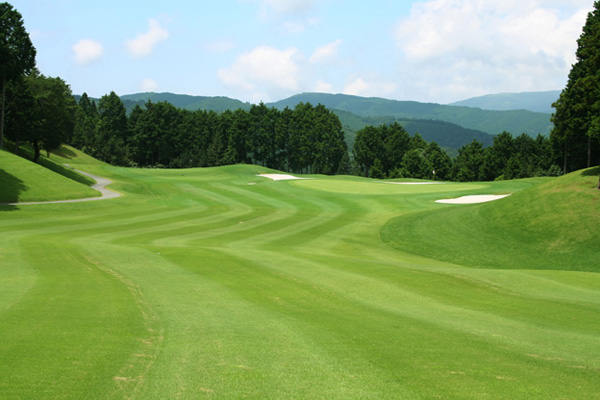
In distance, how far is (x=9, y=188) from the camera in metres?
42.6

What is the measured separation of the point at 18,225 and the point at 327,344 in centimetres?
2805

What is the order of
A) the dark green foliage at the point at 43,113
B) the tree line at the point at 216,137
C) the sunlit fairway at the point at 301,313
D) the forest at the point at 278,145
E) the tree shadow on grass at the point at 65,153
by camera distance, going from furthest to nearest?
the tree line at the point at 216,137
the forest at the point at 278,145
the tree shadow on grass at the point at 65,153
the dark green foliage at the point at 43,113
the sunlit fairway at the point at 301,313

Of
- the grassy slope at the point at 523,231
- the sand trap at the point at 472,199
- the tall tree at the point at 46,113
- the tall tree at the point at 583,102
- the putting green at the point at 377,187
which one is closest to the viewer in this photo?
the grassy slope at the point at 523,231

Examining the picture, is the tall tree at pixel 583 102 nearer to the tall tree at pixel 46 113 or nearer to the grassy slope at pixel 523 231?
the grassy slope at pixel 523 231

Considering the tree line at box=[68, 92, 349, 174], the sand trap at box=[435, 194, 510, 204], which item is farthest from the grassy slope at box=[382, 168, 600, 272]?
the tree line at box=[68, 92, 349, 174]

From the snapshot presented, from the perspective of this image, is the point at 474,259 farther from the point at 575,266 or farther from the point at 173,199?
the point at 173,199

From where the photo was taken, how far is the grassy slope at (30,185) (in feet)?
139

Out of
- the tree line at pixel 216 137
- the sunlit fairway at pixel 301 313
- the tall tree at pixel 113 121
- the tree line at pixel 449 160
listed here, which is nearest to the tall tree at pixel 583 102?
the sunlit fairway at pixel 301 313

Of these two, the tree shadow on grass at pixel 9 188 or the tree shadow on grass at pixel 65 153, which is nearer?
the tree shadow on grass at pixel 9 188

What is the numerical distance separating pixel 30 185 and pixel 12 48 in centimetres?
3134

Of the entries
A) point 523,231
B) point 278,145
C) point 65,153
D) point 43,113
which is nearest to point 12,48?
point 43,113

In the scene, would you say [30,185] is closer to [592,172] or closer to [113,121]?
[592,172]

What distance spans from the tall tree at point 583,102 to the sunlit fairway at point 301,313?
6675 millimetres

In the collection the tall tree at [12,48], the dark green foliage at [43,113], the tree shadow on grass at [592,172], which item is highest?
the tall tree at [12,48]
